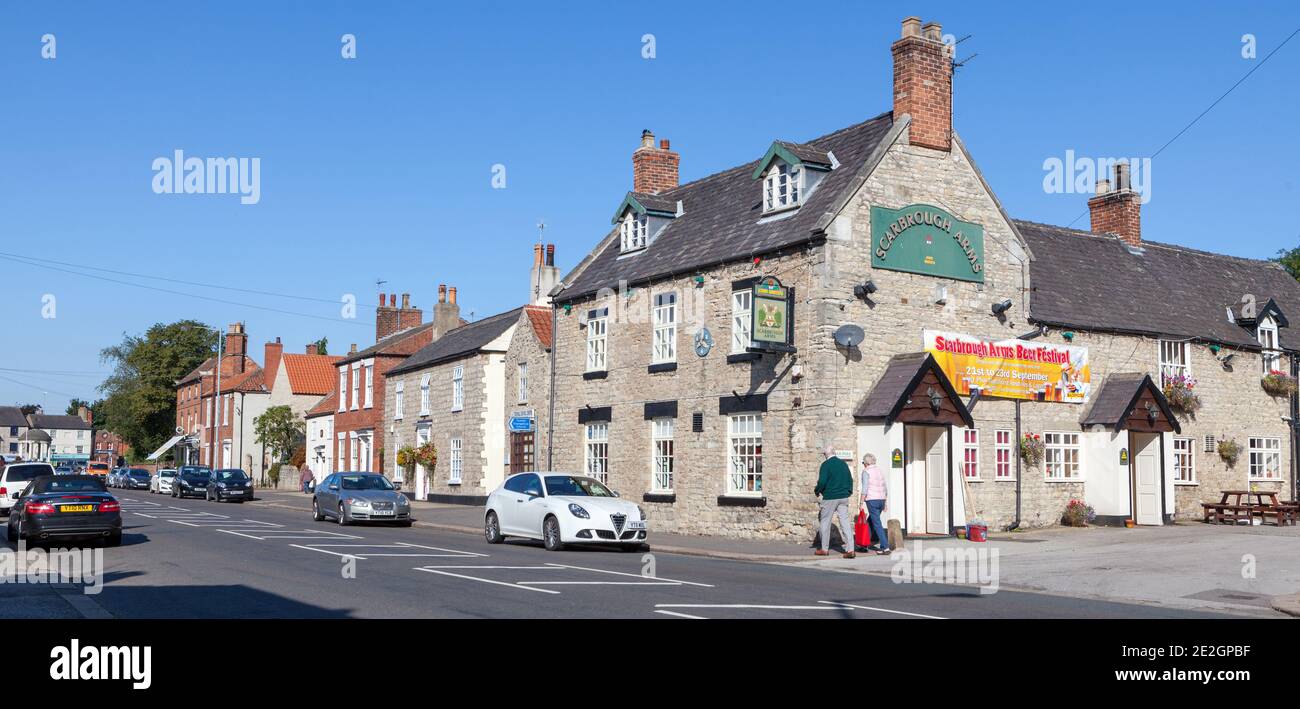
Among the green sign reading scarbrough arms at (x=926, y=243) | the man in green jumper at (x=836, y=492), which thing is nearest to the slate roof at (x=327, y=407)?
the green sign reading scarbrough arms at (x=926, y=243)

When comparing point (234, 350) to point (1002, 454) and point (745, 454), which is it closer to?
point (745, 454)

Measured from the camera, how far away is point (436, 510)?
36938 millimetres

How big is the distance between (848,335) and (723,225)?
6129mm

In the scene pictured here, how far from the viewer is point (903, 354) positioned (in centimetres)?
2420

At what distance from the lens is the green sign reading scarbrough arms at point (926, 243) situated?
24266 mm

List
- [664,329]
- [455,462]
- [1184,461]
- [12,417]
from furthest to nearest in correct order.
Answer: [12,417] < [455,462] < [1184,461] < [664,329]

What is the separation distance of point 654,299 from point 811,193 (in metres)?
5.25

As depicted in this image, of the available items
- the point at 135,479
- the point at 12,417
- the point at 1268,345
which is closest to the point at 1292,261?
the point at 1268,345

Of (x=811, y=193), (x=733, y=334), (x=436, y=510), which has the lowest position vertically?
(x=436, y=510)

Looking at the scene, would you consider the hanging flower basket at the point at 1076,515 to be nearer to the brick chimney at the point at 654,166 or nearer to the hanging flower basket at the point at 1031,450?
the hanging flower basket at the point at 1031,450

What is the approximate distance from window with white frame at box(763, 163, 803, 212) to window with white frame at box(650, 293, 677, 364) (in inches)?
136
